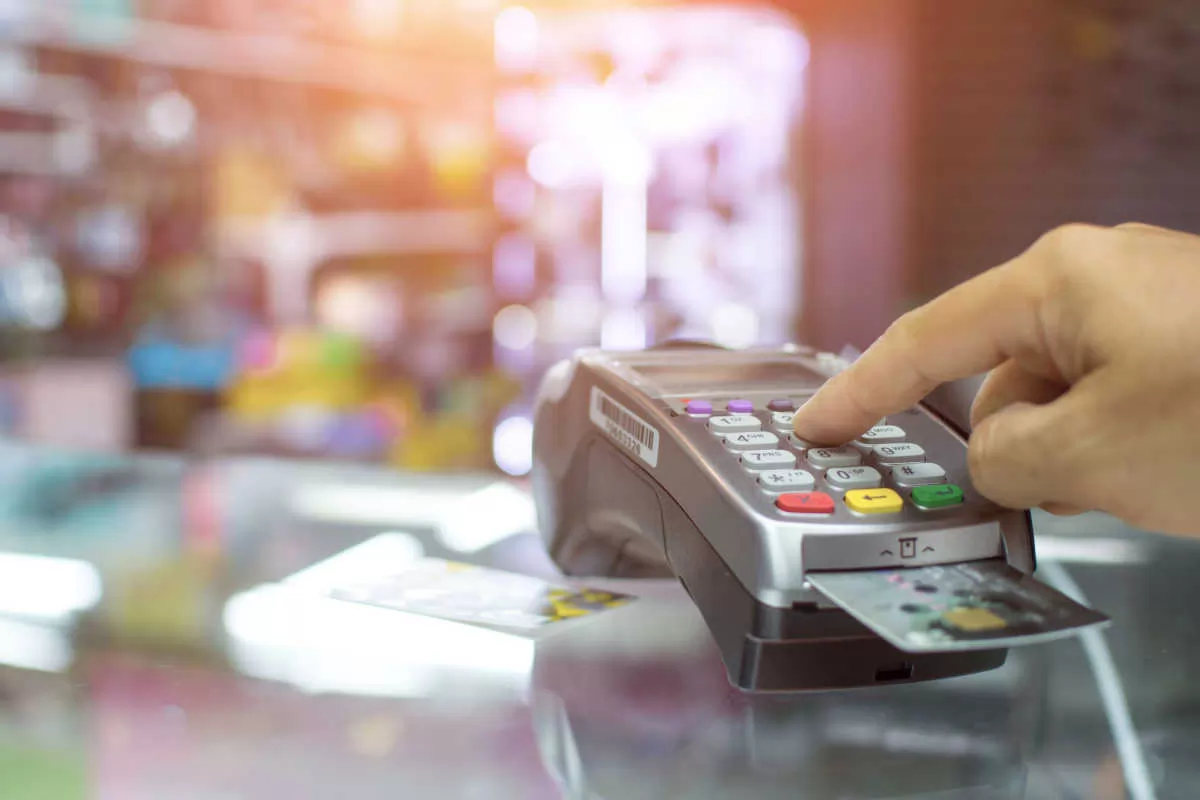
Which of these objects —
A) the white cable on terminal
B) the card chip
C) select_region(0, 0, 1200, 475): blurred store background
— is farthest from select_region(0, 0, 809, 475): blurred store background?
the card chip

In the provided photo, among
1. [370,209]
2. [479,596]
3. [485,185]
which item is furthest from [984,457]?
[370,209]

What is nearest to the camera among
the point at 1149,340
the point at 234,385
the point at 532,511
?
the point at 1149,340

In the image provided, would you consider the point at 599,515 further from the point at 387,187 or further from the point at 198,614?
the point at 387,187

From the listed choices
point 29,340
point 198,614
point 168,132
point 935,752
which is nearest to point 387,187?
point 168,132

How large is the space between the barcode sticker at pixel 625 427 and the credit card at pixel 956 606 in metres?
0.11

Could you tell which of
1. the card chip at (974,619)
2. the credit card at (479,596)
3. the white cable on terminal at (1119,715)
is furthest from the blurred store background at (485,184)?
the card chip at (974,619)

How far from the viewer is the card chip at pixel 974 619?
0.32m

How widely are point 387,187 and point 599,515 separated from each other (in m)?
2.51

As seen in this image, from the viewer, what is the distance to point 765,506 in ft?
1.22

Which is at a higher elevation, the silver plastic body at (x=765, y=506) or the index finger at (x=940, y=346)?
the index finger at (x=940, y=346)

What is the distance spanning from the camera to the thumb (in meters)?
0.34

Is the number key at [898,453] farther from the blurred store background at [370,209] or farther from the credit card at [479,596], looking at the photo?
the blurred store background at [370,209]

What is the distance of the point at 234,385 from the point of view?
9.28 feet

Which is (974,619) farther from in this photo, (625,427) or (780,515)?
(625,427)
